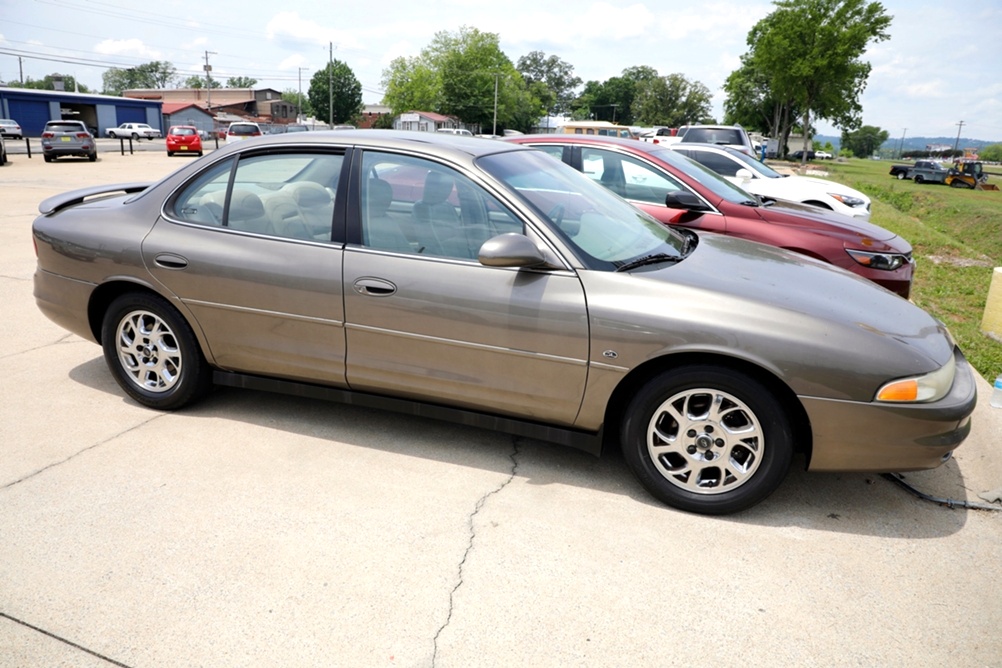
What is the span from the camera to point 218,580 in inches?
112

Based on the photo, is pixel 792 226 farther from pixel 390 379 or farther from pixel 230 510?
pixel 230 510

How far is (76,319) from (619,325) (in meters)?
3.27

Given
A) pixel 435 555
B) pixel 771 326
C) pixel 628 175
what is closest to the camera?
pixel 435 555

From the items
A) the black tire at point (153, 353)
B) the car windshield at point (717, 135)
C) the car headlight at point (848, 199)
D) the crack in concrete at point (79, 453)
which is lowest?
the crack in concrete at point (79, 453)

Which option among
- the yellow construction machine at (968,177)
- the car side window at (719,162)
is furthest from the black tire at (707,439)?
the yellow construction machine at (968,177)

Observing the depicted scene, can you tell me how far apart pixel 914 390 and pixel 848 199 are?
838 cm

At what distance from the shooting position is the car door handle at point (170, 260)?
4.06m

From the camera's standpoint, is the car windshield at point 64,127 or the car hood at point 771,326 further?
the car windshield at point 64,127

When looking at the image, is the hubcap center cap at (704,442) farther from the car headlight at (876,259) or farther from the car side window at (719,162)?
the car side window at (719,162)

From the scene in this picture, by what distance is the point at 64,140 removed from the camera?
86.3 feet

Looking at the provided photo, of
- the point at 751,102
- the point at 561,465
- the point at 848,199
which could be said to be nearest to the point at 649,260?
the point at 561,465

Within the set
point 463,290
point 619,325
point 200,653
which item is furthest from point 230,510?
point 619,325

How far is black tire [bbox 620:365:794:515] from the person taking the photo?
319 cm

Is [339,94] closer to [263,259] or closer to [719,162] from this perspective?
[719,162]
